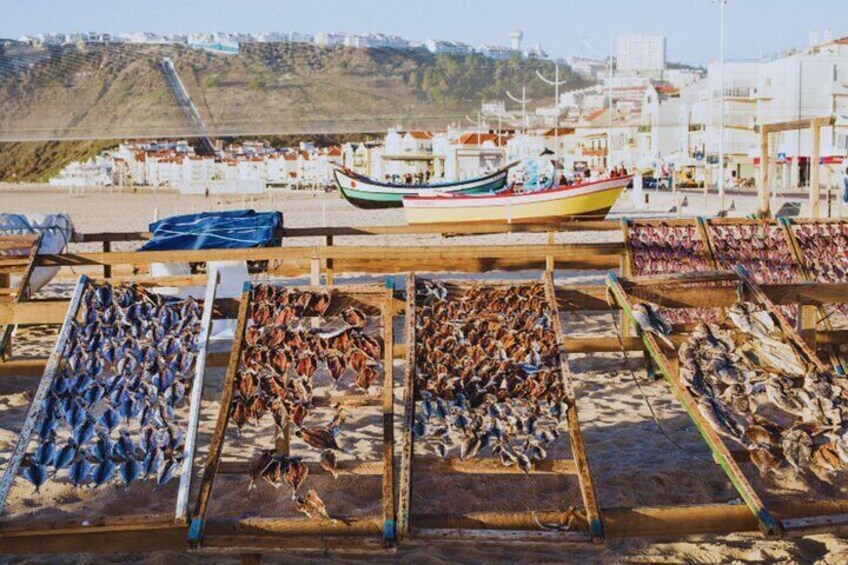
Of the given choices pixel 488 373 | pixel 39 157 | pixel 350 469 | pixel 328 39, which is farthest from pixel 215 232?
pixel 39 157

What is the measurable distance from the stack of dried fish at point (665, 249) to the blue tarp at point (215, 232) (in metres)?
2.87

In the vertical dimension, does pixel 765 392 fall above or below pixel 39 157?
below

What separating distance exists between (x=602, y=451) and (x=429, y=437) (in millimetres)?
1567

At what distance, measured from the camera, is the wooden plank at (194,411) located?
303 centimetres

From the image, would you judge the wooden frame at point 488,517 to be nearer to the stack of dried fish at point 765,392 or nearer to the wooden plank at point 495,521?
the wooden plank at point 495,521

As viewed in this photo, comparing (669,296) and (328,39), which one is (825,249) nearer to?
(669,296)

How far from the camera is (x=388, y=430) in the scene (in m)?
3.27

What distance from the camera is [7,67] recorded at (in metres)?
24.5

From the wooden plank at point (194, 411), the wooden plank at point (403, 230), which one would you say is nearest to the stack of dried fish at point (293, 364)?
the wooden plank at point (194, 411)

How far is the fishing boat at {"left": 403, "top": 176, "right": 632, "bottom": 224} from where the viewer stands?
1870cm

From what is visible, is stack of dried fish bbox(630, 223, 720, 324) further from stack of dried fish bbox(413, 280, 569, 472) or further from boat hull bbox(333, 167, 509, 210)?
boat hull bbox(333, 167, 509, 210)

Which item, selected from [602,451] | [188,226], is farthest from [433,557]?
[188,226]

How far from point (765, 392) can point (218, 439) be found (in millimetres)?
1961

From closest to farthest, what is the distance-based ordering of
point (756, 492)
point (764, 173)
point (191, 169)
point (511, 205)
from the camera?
1. point (756, 492)
2. point (764, 173)
3. point (511, 205)
4. point (191, 169)
